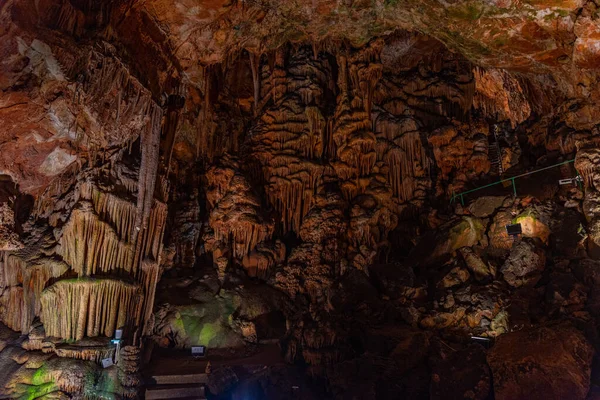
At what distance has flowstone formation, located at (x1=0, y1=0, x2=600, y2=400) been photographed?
7086 millimetres

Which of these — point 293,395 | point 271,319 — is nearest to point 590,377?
point 293,395

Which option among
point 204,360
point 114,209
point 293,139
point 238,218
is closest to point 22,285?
point 114,209

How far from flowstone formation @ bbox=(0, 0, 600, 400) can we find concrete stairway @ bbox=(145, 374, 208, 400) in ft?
0.95

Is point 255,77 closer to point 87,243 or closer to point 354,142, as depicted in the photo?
point 354,142

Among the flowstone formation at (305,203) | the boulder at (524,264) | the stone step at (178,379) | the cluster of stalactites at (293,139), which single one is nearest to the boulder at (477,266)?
the flowstone formation at (305,203)

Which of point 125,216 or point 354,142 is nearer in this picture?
point 125,216

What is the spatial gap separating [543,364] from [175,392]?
6098 millimetres

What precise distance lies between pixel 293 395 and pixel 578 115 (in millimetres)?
7483

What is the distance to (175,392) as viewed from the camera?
807 centimetres

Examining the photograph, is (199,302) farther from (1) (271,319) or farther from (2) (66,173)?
(2) (66,173)

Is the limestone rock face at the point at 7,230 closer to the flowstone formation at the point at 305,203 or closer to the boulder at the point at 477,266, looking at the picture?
the flowstone formation at the point at 305,203

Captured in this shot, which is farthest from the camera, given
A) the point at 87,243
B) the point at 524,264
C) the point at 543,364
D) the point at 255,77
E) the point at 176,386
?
the point at 255,77

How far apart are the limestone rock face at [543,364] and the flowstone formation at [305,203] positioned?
0.03 metres

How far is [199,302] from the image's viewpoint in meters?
10.7
